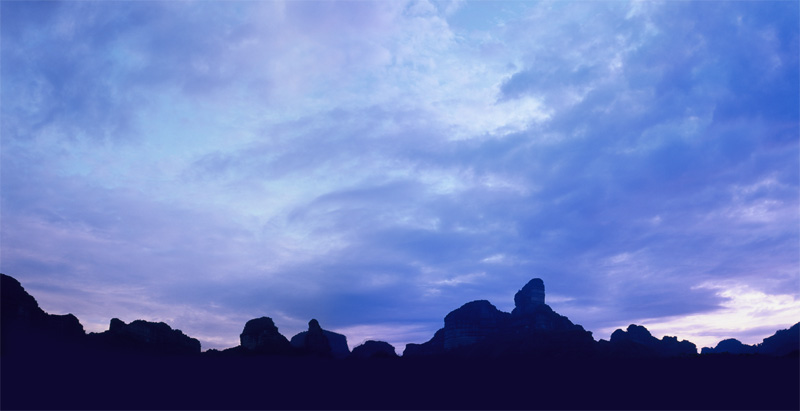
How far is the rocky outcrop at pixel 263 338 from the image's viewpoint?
12282 centimetres

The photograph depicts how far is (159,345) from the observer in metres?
105

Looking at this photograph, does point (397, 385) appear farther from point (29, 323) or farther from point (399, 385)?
point (29, 323)

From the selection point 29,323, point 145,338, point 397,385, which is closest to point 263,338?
point 145,338

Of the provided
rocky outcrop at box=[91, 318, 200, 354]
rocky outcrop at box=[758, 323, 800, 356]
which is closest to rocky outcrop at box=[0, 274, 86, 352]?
rocky outcrop at box=[91, 318, 200, 354]

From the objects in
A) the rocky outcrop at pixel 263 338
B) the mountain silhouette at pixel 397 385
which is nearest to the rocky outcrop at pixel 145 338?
the rocky outcrop at pixel 263 338

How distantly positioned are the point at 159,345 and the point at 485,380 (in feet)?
322

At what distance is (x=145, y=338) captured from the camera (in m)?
102

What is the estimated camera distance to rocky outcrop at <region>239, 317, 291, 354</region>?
123m

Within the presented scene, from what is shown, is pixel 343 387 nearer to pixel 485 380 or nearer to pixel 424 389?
pixel 424 389

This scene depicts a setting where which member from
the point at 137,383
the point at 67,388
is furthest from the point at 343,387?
the point at 67,388

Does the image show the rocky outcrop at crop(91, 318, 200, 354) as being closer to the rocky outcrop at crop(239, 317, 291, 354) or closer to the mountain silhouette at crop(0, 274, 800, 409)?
the rocky outcrop at crop(239, 317, 291, 354)

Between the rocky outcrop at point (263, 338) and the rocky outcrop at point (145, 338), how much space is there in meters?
16.5

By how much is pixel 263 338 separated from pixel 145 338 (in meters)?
31.4

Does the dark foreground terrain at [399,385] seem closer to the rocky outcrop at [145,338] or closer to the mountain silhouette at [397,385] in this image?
the mountain silhouette at [397,385]
